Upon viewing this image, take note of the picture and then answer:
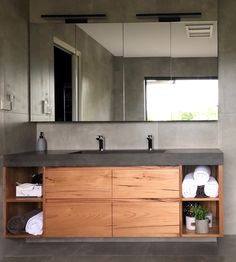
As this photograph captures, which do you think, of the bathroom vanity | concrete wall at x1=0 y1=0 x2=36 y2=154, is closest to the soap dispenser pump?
concrete wall at x1=0 y1=0 x2=36 y2=154

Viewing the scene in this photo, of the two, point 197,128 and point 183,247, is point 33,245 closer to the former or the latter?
point 183,247

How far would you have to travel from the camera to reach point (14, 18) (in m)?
3.69

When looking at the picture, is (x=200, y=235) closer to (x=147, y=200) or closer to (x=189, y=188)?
(x=189, y=188)

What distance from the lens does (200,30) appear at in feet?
13.2

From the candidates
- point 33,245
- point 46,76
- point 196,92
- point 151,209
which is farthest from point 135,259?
point 46,76

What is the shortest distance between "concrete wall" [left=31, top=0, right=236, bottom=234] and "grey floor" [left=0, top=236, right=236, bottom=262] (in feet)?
1.79

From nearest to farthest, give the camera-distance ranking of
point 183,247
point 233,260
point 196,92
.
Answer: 1. point 233,260
2. point 183,247
3. point 196,92

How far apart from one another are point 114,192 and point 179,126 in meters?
1.06

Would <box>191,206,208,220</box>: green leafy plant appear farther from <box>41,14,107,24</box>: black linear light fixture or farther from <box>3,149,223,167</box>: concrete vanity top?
<box>41,14,107,24</box>: black linear light fixture

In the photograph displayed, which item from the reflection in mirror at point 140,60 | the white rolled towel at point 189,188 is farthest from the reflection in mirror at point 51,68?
the white rolled towel at point 189,188

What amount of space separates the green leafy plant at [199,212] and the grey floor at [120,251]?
0.98 feet

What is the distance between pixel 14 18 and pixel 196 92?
6.10 feet

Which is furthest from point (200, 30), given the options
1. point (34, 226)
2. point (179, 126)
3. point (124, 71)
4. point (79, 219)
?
point (34, 226)

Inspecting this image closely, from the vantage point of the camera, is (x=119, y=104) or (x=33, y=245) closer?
(x=33, y=245)
